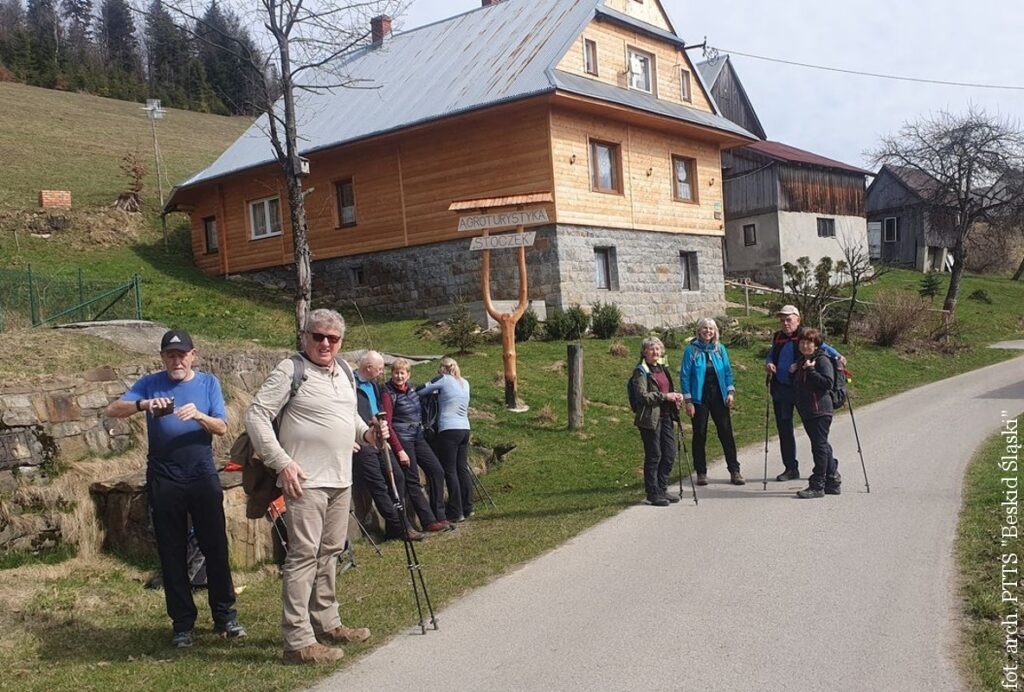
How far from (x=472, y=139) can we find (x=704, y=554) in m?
17.5

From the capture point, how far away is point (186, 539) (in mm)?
5992

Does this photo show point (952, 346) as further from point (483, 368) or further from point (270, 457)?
point (270, 457)

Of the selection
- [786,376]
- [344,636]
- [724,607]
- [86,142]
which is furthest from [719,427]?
[86,142]

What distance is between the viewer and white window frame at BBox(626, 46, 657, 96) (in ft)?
82.3

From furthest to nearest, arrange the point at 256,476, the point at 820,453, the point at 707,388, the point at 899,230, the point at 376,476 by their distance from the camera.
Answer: the point at 899,230
the point at 707,388
the point at 820,453
the point at 376,476
the point at 256,476

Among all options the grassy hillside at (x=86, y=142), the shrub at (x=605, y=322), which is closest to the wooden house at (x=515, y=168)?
the shrub at (x=605, y=322)

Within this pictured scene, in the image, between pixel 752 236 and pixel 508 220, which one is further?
pixel 752 236

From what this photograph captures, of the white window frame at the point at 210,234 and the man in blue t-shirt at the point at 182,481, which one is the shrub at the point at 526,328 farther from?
the white window frame at the point at 210,234

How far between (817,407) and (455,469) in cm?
368

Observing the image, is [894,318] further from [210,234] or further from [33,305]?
[210,234]

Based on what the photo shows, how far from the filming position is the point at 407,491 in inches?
352

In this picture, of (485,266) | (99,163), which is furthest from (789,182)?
(99,163)

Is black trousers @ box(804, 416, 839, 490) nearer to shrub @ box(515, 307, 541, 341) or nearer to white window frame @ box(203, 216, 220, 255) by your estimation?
shrub @ box(515, 307, 541, 341)

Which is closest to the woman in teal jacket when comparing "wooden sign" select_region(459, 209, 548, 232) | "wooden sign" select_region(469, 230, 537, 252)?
"wooden sign" select_region(459, 209, 548, 232)
